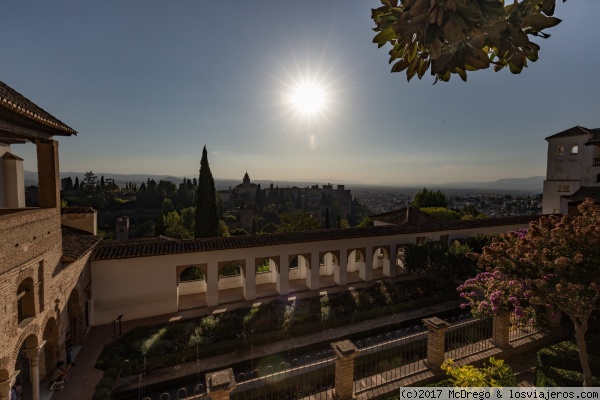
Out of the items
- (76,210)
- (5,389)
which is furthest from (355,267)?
(5,389)

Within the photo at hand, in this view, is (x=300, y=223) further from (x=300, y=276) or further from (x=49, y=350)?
(x=49, y=350)

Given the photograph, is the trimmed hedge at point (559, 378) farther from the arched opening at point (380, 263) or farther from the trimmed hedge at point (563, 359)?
the arched opening at point (380, 263)

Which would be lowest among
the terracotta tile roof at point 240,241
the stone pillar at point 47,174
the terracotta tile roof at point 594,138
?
the terracotta tile roof at point 240,241

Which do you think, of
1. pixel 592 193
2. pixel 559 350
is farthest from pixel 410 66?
pixel 592 193

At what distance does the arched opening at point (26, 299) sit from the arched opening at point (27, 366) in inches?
23.1

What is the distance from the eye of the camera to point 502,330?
8.74 metres

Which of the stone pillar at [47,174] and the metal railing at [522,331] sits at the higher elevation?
the stone pillar at [47,174]

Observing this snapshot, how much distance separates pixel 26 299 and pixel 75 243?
4229mm

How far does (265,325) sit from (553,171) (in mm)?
30758

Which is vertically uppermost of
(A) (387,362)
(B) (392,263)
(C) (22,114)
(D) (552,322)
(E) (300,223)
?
(C) (22,114)

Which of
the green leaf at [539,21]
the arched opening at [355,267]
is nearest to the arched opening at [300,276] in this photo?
the arched opening at [355,267]

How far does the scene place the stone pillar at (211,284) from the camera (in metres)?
14.7

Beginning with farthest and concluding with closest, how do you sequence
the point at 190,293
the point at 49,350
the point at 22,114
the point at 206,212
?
the point at 206,212 < the point at 190,293 < the point at 49,350 < the point at 22,114

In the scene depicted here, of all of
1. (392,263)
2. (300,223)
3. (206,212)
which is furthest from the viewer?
(206,212)
